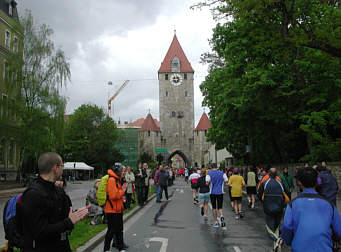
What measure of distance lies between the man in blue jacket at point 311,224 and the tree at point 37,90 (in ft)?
91.1

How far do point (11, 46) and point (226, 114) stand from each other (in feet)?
61.7

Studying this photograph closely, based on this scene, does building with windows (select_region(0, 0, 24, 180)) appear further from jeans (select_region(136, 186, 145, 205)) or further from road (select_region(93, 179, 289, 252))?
road (select_region(93, 179, 289, 252))

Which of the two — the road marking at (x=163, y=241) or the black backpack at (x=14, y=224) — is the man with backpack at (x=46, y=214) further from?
the road marking at (x=163, y=241)

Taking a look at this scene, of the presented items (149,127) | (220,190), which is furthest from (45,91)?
(149,127)

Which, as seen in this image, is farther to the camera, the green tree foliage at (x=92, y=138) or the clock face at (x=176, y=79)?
the clock face at (x=176, y=79)

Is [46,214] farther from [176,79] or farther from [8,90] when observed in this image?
[176,79]

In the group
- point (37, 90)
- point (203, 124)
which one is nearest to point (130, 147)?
point (203, 124)

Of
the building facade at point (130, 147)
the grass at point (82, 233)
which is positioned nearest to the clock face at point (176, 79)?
the building facade at point (130, 147)

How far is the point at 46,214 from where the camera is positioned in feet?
10.1

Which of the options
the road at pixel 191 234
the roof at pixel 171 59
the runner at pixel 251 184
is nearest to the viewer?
the road at pixel 191 234

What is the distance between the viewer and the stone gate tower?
259ft

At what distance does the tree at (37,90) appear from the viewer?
2894 centimetres

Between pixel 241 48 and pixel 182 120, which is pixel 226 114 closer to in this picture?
pixel 241 48

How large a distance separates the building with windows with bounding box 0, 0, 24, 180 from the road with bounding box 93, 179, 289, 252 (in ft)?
64.5
